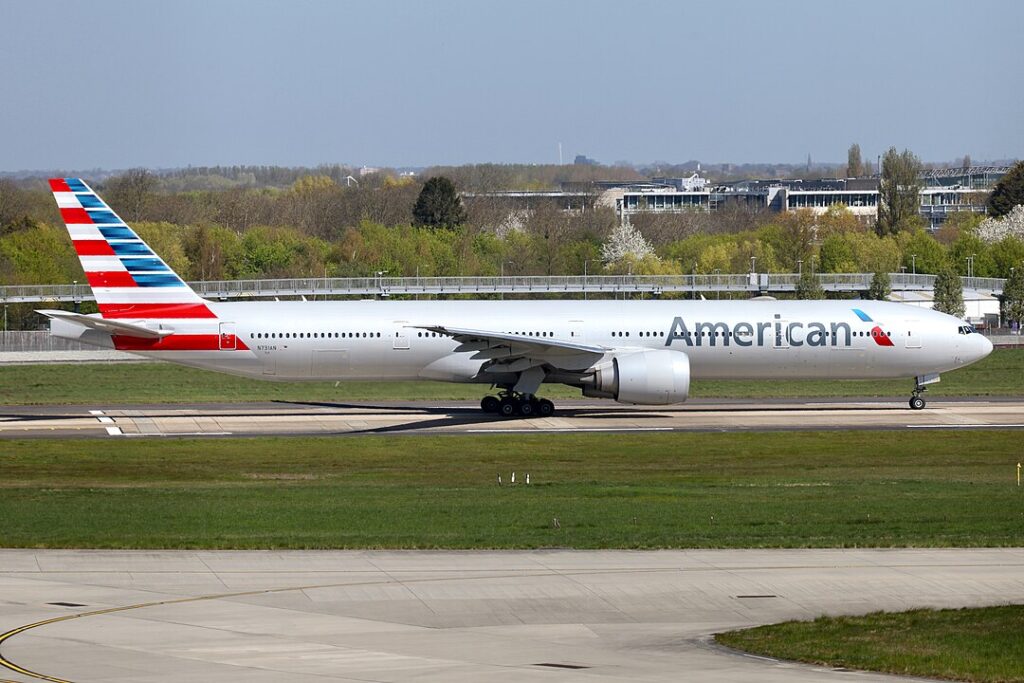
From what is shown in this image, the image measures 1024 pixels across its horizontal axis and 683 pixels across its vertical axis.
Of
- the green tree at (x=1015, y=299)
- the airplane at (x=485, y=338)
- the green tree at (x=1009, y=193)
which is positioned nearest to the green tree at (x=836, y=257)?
the green tree at (x=1015, y=299)

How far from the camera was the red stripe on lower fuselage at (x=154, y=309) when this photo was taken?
47312mm

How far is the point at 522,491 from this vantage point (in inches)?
1270

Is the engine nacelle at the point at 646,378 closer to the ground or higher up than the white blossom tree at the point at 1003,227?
closer to the ground

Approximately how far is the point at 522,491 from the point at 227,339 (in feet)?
60.3

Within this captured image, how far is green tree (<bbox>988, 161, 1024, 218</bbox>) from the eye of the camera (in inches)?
6270

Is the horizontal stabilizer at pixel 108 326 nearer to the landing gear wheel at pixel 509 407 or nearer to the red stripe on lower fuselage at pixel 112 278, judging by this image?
the red stripe on lower fuselage at pixel 112 278

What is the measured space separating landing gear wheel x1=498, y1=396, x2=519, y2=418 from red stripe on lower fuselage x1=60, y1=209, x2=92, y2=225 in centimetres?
1491

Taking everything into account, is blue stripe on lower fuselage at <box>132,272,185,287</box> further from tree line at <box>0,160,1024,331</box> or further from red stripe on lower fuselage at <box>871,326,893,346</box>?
tree line at <box>0,160,1024,331</box>

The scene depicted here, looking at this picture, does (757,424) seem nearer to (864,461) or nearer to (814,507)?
(864,461)

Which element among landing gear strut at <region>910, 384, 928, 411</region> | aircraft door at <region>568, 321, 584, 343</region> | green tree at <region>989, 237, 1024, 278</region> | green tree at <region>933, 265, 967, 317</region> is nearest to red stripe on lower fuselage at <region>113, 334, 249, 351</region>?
aircraft door at <region>568, 321, 584, 343</region>

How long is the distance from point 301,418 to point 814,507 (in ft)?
75.5

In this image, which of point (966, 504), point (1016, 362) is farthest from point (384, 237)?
point (966, 504)

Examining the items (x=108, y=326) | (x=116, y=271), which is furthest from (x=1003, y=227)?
(x=108, y=326)

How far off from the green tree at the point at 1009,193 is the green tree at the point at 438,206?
6228 cm
